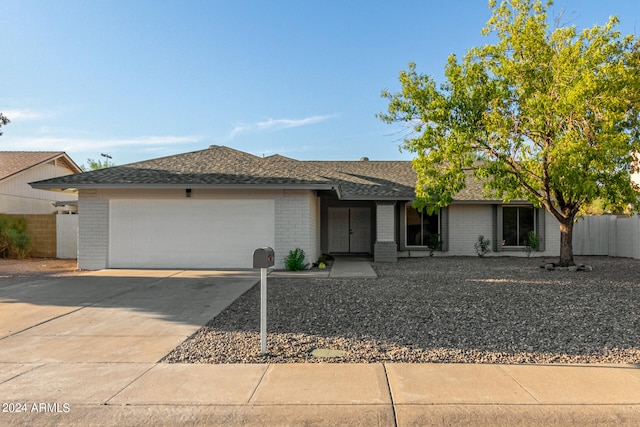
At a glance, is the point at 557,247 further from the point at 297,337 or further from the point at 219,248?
the point at 297,337

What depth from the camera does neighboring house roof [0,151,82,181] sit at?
23997mm

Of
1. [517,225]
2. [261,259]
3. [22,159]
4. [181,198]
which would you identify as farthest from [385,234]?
[22,159]

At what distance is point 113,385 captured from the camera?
4.18 metres

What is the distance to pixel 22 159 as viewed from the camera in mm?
25922

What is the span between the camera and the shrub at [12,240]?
18.0 m

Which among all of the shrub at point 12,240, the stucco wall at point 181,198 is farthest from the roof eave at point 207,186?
the shrub at point 12,240

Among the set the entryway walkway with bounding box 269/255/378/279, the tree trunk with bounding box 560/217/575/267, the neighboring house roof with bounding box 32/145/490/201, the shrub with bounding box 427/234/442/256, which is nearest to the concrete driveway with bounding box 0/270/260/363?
the entryway walkway with bounding box 269/255/378/279

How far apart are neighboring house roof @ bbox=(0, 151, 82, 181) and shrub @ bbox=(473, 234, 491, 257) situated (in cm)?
2379

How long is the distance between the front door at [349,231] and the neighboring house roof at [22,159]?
17380mm

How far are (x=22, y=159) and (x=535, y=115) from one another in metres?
27.5

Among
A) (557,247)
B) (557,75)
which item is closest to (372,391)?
(557,75)

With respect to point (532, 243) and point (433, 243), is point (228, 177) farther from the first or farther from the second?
point (532, 243)

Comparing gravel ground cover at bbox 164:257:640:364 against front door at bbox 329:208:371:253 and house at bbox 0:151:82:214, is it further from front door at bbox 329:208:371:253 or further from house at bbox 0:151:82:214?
house at bbox 0:151:82:214

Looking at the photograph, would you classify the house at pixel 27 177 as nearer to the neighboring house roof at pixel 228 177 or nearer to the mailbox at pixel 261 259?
the neighboring house roof at pixel 228 177
